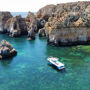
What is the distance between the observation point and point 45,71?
41.3 metres

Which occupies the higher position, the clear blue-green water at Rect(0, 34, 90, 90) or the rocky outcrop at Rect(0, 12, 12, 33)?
the rocky outcrop at Rect(0, 12, 12, 33)

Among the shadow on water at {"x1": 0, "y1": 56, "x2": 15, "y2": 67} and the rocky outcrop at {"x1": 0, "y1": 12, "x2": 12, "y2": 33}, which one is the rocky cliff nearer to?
the shadow on water at {"x1": 0, "y1": 56, "x2": 15, "y2": 67}

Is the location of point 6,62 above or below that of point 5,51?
below

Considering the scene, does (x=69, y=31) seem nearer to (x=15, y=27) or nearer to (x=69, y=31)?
(x=69, y=31)

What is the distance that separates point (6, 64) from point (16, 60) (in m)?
4.20

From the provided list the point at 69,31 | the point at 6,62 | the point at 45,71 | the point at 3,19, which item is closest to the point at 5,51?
the point at 6,62

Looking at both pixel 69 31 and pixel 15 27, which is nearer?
pixel 69 31

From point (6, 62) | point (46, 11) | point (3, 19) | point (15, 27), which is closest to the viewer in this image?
point (6, 62)

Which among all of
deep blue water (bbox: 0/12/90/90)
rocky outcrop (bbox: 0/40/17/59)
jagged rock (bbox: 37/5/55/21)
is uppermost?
jagged rock (bbox: 37/5/55/21)

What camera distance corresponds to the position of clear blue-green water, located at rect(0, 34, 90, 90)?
3447cm

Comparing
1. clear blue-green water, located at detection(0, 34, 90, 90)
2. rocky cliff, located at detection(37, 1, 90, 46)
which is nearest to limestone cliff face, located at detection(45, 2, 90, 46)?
rocky cliff, located at detection(37, 1, 90, 46)

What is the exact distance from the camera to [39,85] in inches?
1358

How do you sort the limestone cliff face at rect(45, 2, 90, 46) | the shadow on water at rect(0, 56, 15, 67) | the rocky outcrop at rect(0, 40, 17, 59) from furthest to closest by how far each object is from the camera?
the limestone cliff face at rect(45, 2, 90, 46), the rocky outcrop at rect(0, 40, 17, 59), the shadow on water at rect(0, 56, 15, 67)

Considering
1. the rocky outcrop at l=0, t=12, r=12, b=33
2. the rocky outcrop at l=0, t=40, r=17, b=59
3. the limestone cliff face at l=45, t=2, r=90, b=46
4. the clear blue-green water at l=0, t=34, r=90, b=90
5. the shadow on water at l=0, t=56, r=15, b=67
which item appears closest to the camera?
the clear blue-green water at l=0, t=34, r=90, b=90
